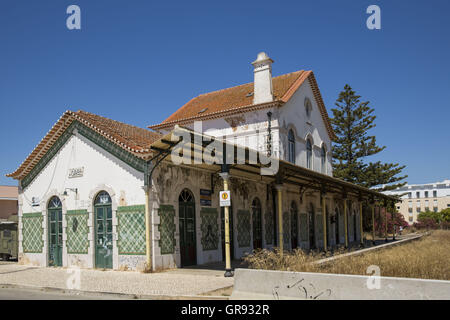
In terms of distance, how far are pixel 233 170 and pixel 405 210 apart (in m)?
100

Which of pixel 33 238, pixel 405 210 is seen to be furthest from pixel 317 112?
pixel 405 210

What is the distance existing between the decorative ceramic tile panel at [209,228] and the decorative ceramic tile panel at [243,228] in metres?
1.63

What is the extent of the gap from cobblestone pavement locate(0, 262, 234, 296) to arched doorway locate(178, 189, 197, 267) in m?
1.71

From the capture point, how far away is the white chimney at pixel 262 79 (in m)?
22.5

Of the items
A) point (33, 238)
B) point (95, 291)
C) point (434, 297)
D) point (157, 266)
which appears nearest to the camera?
point (434, 297)

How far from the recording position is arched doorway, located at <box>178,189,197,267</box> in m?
15.3

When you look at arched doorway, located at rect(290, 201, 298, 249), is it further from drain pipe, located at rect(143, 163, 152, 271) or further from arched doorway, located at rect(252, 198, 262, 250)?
drain pipe, located at rect(143, 163, 152, 271)

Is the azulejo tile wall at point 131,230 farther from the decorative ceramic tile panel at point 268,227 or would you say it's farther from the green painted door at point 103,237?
the decorative ceramic tile panel at point 268,227

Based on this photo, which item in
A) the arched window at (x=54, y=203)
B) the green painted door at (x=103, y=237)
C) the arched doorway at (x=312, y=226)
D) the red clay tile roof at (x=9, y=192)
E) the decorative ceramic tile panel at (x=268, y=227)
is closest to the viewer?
the green painted door at (x=103, y=237)

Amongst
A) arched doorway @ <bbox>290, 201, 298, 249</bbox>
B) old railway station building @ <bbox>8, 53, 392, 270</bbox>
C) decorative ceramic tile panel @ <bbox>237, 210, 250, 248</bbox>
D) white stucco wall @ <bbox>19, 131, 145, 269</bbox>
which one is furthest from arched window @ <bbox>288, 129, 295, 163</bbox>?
white stucco wall @ <bbox>19, 131, 145, 269</bbox>

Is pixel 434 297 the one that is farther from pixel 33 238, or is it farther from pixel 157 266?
pixel 33 238

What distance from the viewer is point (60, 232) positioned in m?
17.0

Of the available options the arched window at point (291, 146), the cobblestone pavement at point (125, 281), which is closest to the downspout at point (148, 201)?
the cobblestone pavement at point (125, 281)
